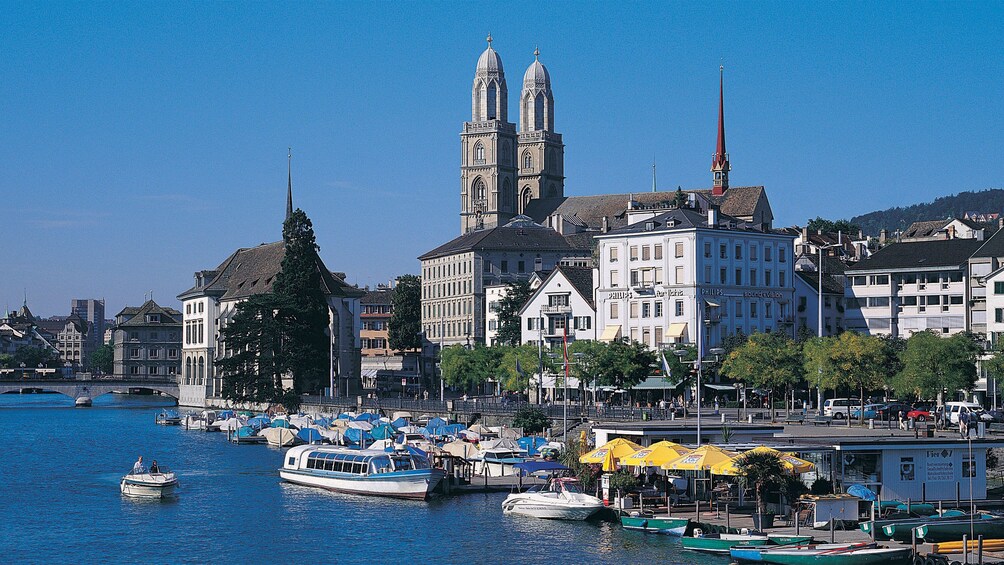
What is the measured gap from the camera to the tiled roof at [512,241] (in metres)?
172

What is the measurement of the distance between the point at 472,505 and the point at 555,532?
9.14 m

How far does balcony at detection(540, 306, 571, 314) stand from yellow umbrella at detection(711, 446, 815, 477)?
2880 inches

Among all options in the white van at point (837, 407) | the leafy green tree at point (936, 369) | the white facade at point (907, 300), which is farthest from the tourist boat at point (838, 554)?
the white facade at point (907, 300)

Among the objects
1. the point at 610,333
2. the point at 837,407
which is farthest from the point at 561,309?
the point at 837,407

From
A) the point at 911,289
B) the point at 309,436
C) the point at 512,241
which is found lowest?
the point at 309,436

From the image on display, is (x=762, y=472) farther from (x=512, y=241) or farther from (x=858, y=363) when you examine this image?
(x=512, y=241)

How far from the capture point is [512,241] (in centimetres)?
17375

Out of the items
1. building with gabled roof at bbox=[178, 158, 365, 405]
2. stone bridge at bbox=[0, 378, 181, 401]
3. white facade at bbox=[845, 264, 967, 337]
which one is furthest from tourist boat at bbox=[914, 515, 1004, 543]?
stone bridge at bbox=[0, 378, 181, 401]

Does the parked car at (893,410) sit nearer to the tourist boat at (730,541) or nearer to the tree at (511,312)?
the tourist boat at (730,541)

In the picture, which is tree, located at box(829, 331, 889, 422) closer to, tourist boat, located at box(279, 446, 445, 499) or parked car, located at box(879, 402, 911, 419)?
parked car, located at box(879, 402, 911, 419)

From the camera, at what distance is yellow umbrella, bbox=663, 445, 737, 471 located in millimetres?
53125

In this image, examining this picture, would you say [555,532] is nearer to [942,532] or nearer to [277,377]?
[942,532]

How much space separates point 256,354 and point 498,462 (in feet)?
231

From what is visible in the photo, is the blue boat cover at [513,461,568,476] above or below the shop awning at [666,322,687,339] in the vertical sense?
below
